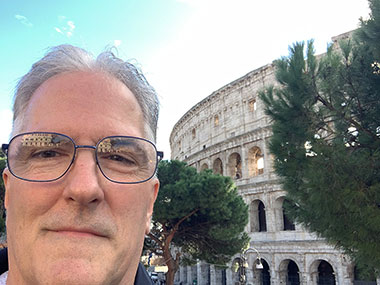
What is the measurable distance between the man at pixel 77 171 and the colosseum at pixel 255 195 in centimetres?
1606

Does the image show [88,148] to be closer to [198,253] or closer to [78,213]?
[78,213]

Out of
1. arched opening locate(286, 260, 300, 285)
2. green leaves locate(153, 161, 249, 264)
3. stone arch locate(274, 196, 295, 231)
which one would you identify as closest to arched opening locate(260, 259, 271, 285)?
arched opening locate(286, 260, 300, 285)

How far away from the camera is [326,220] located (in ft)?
21.2

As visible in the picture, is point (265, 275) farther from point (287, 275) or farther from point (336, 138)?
point (336, 138)

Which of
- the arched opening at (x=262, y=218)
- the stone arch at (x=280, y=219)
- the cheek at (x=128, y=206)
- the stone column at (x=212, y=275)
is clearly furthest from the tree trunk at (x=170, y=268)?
the cheek at (x=128, y=206)

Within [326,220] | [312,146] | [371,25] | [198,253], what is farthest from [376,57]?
[198,253]

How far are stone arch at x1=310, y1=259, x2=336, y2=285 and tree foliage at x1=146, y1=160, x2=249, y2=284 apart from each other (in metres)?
5.75

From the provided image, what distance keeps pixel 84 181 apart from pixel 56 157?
0.51 feet

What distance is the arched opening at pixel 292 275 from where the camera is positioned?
19.3 meters

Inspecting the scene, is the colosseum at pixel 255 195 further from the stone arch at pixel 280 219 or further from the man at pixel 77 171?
the man at pixel 77 171

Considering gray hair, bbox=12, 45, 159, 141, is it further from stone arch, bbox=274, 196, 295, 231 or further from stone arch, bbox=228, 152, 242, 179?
stone arch, bbox=228, 152, 242, 179

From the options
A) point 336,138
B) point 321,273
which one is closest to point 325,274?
point 321,273

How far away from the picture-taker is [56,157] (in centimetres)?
94

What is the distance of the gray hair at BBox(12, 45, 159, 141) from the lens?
1060 mm
